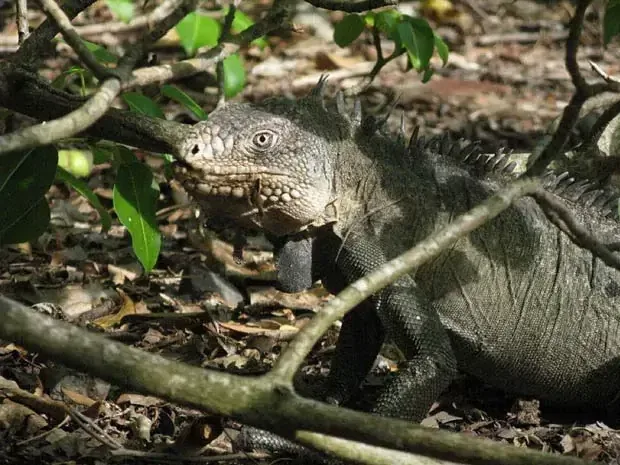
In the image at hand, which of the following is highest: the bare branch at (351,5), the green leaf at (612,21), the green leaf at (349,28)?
the green leaf at (612,21)

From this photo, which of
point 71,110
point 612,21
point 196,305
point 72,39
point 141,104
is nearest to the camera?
point 72,39

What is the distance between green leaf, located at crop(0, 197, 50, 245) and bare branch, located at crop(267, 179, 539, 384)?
1.92m

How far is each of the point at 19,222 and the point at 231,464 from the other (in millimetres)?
1498

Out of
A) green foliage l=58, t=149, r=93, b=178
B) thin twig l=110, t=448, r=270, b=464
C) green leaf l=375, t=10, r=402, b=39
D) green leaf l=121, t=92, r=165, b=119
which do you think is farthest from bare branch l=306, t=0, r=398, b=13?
green foliage l=58, t=149, r=93, b=178

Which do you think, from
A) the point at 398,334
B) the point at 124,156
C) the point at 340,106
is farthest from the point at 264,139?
the point at 398,334

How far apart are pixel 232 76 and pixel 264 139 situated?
1115 mm

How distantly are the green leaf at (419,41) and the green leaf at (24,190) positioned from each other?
2.19 m

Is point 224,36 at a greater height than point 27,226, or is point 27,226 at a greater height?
point 224,36

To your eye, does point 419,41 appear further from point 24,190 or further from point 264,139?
point 24,190

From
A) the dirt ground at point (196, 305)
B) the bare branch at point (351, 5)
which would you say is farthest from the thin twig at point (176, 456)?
the bare branch at point (351, 5)

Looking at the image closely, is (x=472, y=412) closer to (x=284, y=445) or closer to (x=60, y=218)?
(x=284, y=445)

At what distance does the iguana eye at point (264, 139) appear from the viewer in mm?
5195

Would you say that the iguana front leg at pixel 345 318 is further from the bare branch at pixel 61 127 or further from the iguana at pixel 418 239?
the bare branch at pixel 61 127

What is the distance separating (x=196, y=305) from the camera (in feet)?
23.2
